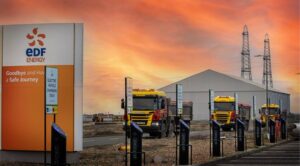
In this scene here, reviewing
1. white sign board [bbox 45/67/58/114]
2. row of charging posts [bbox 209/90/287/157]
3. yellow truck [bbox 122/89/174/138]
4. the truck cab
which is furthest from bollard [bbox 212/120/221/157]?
the truck cab

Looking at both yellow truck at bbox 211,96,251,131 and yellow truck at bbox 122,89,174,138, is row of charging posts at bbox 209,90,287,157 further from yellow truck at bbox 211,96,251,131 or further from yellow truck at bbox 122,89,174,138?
yellow truck at bbox 211,96,251,131

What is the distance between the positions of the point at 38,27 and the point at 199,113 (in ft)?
288

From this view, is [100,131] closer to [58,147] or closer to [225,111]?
[225,111]

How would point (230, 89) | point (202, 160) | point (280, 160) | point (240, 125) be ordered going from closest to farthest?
1. point (202, 160)
2. point (280, 160)
3. point (240, 125)
4. point (230, 89)

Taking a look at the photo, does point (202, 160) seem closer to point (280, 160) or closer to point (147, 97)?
point (280, 160)

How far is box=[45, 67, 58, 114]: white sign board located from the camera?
14.0m

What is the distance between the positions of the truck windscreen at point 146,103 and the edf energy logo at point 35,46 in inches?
868

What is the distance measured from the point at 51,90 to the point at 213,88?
93.5m

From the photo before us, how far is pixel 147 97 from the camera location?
137 ft

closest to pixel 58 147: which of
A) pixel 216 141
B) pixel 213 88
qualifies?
pixel 216 141

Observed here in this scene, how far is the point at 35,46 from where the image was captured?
66.1 ft

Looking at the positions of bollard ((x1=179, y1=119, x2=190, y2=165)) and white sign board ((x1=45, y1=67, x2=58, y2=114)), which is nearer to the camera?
white sign board ((x1=45, y1=67, x2=58, y2=114))

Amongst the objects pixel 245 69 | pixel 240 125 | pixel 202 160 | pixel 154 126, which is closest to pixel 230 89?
pixel 245 69

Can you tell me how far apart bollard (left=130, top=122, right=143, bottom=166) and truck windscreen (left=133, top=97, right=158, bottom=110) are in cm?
2455
